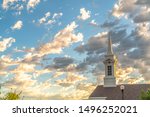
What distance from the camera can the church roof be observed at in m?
86.2

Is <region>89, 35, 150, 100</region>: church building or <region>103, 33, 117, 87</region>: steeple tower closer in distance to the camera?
<region>89, 35, 150, 100</region>: church building

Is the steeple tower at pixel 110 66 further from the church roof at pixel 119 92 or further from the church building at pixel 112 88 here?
the church roof at pixel 119 92

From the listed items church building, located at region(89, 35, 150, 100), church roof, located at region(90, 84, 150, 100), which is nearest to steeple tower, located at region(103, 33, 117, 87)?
church building, located at region(89, 35, 150, 100)

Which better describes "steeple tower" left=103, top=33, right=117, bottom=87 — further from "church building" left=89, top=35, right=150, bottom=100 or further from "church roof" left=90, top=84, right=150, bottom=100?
"church roof" left=90, top=84, right=150, bottom=100

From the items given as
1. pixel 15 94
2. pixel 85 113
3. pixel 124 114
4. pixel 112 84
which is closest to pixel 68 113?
pixel 85 113

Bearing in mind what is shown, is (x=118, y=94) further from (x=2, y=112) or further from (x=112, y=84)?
(x=2, y=112)

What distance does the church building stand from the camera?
86.4 m

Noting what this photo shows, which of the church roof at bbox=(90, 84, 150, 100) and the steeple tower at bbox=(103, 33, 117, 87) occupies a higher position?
the steeple tower at bbox=(103, 33, 117, 87)

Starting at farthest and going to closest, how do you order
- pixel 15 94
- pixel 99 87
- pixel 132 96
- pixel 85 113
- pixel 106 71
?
pixel 106 71 < pixel 99 87 < pixel 132 96 < pixel 15 94 < pixel 85 113

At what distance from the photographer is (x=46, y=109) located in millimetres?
8906

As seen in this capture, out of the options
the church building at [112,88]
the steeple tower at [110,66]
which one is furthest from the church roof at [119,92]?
the steeple tower at [110,66]

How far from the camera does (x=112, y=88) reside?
9238 centimetres

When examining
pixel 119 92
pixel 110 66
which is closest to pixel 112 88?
pixel 119 92

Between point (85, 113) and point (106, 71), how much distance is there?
3572 inches
